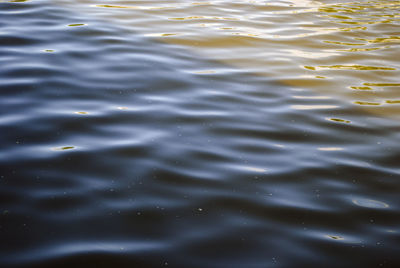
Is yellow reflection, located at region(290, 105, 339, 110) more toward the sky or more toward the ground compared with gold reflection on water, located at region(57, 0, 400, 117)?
more toward the ground

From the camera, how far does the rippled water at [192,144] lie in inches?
70.4

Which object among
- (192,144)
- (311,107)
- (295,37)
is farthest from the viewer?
(295,37)

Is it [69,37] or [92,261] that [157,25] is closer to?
[69,37]

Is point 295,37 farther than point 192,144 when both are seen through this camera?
Yes

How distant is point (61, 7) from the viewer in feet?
15.1

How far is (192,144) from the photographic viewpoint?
2473 millimetres

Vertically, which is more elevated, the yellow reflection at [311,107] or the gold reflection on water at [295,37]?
the gold reflection on water at [295,37]

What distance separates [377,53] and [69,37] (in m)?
2.77

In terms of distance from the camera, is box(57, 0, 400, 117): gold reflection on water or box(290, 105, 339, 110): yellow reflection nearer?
box(290, 105, 339, 110): yellow reflection

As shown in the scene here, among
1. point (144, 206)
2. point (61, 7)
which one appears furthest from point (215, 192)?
point (61, 7)

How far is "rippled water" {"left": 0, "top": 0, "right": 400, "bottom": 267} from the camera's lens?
1.79 m

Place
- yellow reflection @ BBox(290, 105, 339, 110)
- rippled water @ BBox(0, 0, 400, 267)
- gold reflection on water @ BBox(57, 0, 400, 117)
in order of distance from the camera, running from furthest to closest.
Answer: gold reflection on water @ BBox(57, 0, 400, 117)
yellow reflection @ BBox(290, 105, 339, 110)
rippled water @ BBox(0, 0, 400, 267)

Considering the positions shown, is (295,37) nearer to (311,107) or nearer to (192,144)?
(311,107)

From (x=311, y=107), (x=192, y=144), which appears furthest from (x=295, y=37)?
(x=192, y=144)
